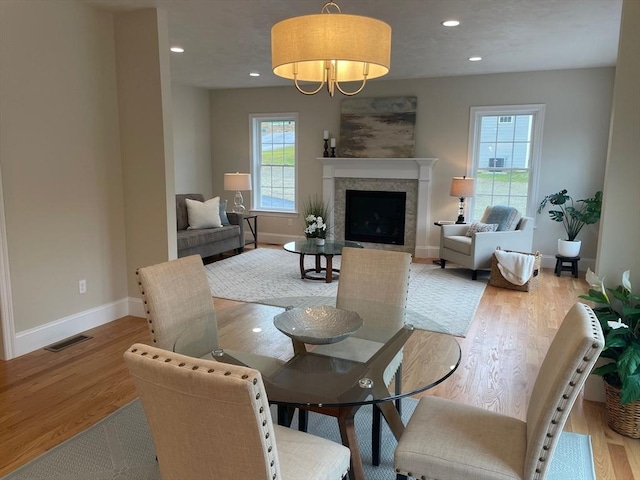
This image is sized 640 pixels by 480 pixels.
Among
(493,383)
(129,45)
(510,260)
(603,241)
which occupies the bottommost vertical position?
(493,383)

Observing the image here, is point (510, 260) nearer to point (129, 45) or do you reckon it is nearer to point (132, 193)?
point (132, 193)

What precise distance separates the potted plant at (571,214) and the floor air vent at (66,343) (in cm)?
546

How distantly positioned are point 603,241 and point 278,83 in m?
5.64

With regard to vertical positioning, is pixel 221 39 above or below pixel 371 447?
above

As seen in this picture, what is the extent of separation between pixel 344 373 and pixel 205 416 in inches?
30.7

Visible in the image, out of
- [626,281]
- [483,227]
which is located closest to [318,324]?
[626,281]

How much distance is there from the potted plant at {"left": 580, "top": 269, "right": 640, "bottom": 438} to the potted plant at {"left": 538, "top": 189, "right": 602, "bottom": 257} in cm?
346

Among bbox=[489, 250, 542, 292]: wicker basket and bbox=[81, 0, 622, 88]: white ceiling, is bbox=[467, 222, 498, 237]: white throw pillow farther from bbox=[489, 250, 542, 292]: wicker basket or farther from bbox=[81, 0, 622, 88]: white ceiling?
bbox=[81, 0, 622, 88]: white ceiling

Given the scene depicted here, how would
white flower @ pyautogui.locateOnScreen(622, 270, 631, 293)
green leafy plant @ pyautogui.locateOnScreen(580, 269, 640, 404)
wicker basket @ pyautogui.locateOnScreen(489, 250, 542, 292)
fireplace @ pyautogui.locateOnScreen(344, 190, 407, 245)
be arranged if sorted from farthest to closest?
fireplace @ pyautogui.locateOnScreen(344, 190, 407, 245) → wicker basket @ pyautogui.locateOnScreen(489, 250, 542, 292) → white flower @ pyautogui.locateOnScreen(622, 270, 631, 293) → green leafy plant @ pyautogui.locateOnScreen(580, 269, 640, 404)

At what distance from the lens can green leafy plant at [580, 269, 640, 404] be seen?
2.31m

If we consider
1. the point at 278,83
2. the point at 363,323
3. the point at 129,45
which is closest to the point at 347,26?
the point at 363,323

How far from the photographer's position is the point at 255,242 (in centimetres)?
763

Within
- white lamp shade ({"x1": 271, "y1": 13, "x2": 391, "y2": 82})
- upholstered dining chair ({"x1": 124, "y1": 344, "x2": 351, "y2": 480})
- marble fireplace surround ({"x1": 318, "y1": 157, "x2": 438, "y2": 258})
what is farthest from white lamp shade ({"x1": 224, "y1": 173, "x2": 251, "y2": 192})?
upholstered dining chair ({"x1": 124, "y1": 344, "x2": 351, "y2": 480})

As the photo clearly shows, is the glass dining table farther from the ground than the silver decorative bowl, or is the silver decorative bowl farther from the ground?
the silver decorative bowl
